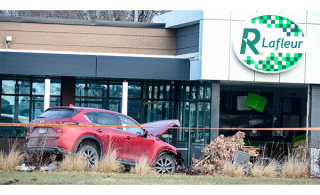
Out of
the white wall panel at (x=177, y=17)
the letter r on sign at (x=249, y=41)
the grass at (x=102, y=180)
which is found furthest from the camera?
the white wall panel at (x=177, y=17)

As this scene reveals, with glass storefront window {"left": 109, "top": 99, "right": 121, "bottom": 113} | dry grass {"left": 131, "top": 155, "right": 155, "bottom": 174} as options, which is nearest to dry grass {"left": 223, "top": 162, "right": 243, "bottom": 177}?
dry grass {"left": 131, "top": 155, "right": 155, "bottom": 174}

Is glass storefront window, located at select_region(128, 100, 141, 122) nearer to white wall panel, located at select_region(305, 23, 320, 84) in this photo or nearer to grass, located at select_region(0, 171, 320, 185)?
white wall panel, located at select_region(305, 23, 320, 84)

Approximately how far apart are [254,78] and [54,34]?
28.4ft

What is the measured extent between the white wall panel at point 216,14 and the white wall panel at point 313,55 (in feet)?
10.4

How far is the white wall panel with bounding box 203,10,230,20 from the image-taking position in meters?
14.7

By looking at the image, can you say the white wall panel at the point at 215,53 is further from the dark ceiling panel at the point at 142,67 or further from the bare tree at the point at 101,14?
the bare tree at the point at 101,14

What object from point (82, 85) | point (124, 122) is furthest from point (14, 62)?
point (124, 122)

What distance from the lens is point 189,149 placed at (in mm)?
14977

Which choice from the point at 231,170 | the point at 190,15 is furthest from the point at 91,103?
the point at 231,170

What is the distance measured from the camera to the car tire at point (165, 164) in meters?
11.6

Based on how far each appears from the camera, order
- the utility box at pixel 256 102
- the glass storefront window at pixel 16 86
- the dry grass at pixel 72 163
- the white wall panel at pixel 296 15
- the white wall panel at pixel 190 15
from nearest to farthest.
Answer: the dry grass at pixel 72 163
the white wall panel at pixel 296 15
the white wall panel at pixel 190 15
the utility box at pixel 256 102
the glass storefront window at pixel 16 86

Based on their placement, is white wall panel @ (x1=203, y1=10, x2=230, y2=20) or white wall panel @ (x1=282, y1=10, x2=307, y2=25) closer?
white wall panel @ (x1=203, y1=10, x2=230, y2=20)

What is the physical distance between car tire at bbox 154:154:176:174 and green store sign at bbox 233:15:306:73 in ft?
16.8

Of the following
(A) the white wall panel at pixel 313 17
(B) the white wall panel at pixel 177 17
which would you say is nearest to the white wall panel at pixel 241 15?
(A) the white wall panel at pixel 313 17
